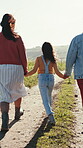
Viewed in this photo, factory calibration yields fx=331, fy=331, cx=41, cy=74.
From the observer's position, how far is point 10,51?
647cm

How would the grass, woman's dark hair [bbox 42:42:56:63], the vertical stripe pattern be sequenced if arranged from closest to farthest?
the grass, the vertical stripe pattern, woman's dark hair [bbox 42:42:56:63]

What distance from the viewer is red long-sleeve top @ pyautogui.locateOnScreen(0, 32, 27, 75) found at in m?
6.47

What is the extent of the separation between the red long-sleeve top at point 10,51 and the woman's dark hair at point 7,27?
8 cm

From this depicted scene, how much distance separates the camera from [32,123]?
726cm

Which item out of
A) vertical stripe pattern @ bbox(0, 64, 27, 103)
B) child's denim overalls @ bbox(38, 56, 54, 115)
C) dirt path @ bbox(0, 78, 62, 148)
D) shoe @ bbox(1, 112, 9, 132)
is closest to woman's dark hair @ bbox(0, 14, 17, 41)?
vertical stripe pattern @ bbox(0, 64, 27, 103)

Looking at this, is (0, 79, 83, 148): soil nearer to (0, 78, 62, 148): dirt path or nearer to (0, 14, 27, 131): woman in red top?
(0, 78, 62, 148): dirt path

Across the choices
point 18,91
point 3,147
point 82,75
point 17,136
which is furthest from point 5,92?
point 82,75

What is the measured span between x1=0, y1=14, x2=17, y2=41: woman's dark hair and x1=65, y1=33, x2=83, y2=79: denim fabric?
161 centimetres

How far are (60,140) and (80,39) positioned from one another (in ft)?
5.99

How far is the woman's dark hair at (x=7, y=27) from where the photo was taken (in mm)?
6426

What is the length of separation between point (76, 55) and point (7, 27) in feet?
5.87

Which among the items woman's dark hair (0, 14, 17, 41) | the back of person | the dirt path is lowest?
the dirt path

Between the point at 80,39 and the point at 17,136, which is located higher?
the point at 80,39

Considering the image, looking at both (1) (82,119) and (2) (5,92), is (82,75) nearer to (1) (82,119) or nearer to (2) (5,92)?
(2) (5,92)
